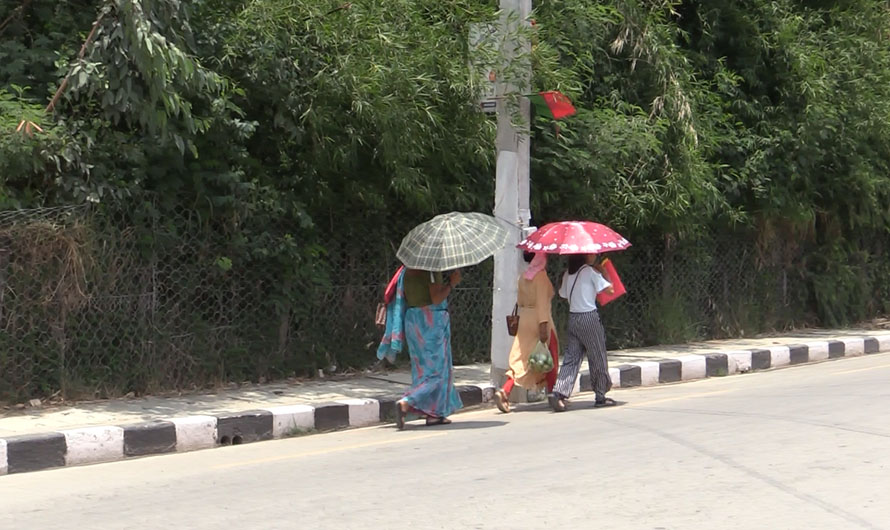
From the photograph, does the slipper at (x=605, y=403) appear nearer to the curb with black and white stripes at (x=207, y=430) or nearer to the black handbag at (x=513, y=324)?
the black handbag at (x=513, y=324)

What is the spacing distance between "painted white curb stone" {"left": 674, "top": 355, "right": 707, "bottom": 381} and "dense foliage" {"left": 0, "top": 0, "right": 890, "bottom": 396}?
1.81 m

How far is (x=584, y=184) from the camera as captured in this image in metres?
13.4

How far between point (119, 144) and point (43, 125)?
2.48 feet

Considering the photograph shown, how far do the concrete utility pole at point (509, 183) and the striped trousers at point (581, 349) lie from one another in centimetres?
73

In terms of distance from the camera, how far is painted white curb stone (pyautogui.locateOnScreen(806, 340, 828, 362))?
1512cm

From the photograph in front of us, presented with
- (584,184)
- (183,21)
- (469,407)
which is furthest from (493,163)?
(183,21)

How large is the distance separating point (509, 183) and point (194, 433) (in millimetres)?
3698

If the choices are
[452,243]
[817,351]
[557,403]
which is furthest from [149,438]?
[817,351]

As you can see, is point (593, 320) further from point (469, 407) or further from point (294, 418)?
point (294, 418)

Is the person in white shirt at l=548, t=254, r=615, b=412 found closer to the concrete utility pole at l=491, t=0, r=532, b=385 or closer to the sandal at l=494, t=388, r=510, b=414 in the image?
the sandal at l=494, t=388, r=510, b=414

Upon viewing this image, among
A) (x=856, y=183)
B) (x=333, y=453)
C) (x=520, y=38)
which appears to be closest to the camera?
(x=333, y=453)

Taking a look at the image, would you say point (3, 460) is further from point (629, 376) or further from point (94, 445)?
point (629, 376)

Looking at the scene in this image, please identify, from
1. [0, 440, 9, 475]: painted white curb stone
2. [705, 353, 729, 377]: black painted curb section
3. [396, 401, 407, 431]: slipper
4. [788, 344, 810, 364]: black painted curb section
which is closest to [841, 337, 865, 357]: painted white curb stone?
[788, 344, 810, 364]: black painted curb section

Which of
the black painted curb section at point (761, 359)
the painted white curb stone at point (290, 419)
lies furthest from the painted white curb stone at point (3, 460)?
the black painted curb section at point (761, 359)
